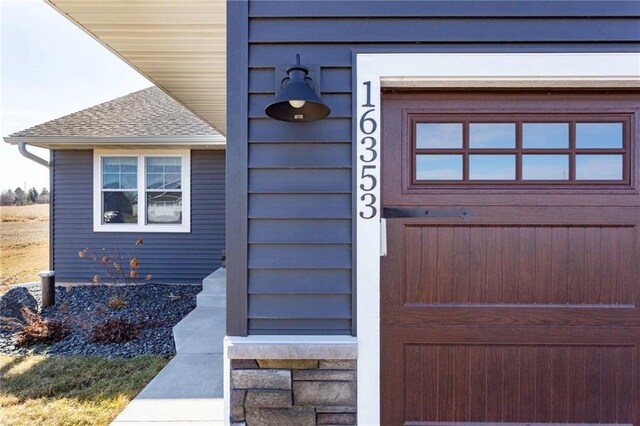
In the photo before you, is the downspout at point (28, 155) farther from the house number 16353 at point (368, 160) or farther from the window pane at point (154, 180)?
the house number 16353 at point (368, 160)

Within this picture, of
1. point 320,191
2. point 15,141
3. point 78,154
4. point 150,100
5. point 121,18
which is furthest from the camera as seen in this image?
point 150,100

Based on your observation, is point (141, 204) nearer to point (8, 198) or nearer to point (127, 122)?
point (127, 122)

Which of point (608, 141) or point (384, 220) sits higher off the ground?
point (608, 141)

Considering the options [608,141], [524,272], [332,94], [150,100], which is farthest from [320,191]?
[150,100]

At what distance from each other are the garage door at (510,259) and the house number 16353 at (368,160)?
10 centimetres

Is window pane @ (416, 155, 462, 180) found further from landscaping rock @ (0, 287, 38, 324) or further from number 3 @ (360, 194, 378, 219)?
landscaping rock @ (0, 287, 38, 324)

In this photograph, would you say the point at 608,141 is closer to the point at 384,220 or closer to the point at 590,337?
the point at 590,337

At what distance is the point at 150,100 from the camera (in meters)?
7.68

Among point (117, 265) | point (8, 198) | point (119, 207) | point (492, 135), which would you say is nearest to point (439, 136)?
point (492, 135)

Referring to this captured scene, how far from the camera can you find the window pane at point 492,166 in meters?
1.81

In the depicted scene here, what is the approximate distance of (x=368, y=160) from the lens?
1.73 meters

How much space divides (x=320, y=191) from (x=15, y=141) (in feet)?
20.4

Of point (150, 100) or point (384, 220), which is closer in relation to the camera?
point (384, 220)

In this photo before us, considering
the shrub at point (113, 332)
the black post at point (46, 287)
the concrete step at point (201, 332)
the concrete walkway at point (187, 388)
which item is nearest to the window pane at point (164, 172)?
the black post at point (46, 287)
